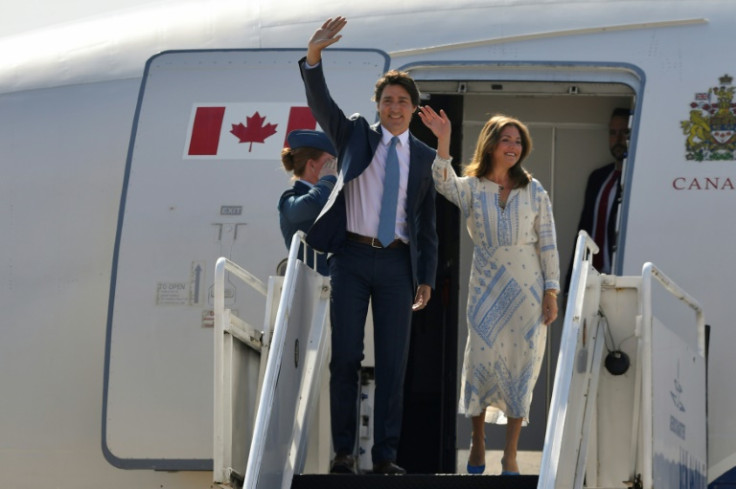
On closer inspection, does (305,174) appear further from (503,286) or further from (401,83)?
(503,286)

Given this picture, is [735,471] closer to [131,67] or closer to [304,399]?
[304,399]

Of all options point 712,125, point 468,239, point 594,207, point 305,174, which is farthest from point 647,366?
point 468,239

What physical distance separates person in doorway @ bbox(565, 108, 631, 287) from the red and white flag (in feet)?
6.57

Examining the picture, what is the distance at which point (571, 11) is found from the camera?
8.05m

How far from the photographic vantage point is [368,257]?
612 cm

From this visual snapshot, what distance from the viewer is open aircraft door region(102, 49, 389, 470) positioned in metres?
7.54

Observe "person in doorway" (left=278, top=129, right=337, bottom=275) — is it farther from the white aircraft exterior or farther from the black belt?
the white aircraft exterior

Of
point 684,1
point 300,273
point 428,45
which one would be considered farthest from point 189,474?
point 684,1

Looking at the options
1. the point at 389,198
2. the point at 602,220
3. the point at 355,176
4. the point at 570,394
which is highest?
the point at 355,176

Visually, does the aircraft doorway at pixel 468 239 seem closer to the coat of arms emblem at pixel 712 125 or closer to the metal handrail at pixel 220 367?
the coat of arms emblem at pixel 712 125

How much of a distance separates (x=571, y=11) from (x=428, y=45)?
95cm

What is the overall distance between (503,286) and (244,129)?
7.91 ft

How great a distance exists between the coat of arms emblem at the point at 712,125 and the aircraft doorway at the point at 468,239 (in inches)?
42.8

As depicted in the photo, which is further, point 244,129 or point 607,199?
point 607,199
